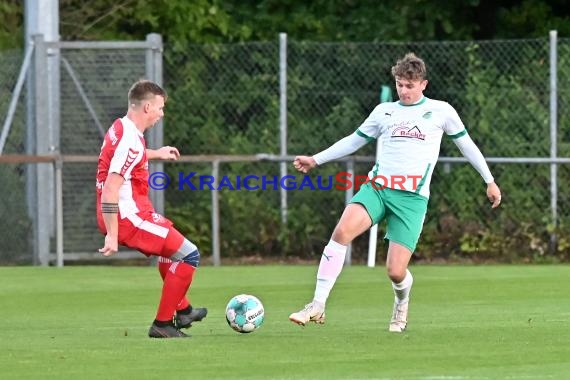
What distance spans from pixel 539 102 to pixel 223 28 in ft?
16.0

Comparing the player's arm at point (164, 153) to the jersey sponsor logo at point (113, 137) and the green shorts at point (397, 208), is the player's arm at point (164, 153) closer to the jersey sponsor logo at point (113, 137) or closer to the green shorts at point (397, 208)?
the jersey sponsor logo at point (113, 137)

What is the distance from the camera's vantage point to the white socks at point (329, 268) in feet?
34.1

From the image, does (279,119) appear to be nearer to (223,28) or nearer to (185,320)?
(223,28)

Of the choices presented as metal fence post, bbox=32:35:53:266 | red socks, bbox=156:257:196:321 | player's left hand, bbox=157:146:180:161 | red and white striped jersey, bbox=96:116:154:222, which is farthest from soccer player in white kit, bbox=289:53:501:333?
metal fence post, bbox=32:35:53:266

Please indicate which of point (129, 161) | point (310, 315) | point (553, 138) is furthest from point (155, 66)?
point (310, 315)

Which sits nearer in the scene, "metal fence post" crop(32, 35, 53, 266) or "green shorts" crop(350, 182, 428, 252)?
"green shorts" crop(350, 182, 428, 252)

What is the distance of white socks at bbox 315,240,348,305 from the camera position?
1039 centimetres

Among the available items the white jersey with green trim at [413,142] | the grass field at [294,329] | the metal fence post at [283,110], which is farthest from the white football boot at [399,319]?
the metal fence post at [283,110]

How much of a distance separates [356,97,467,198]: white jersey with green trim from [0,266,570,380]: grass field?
1019 millimetres

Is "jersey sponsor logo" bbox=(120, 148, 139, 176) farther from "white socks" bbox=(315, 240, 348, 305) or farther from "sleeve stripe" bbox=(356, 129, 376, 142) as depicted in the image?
"sleeve stripe" bbox=(356, 129, 376, 142)

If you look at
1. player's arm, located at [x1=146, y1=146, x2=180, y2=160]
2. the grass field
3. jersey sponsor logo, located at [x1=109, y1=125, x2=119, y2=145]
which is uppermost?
jersey sponsor logo, located at [x1=109, y1=125, x2=119, y2=145]

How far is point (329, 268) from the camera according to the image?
34.3 ft

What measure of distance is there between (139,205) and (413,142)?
6.20 feet

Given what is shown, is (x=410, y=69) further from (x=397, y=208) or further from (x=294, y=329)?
(x=294, y=329)
